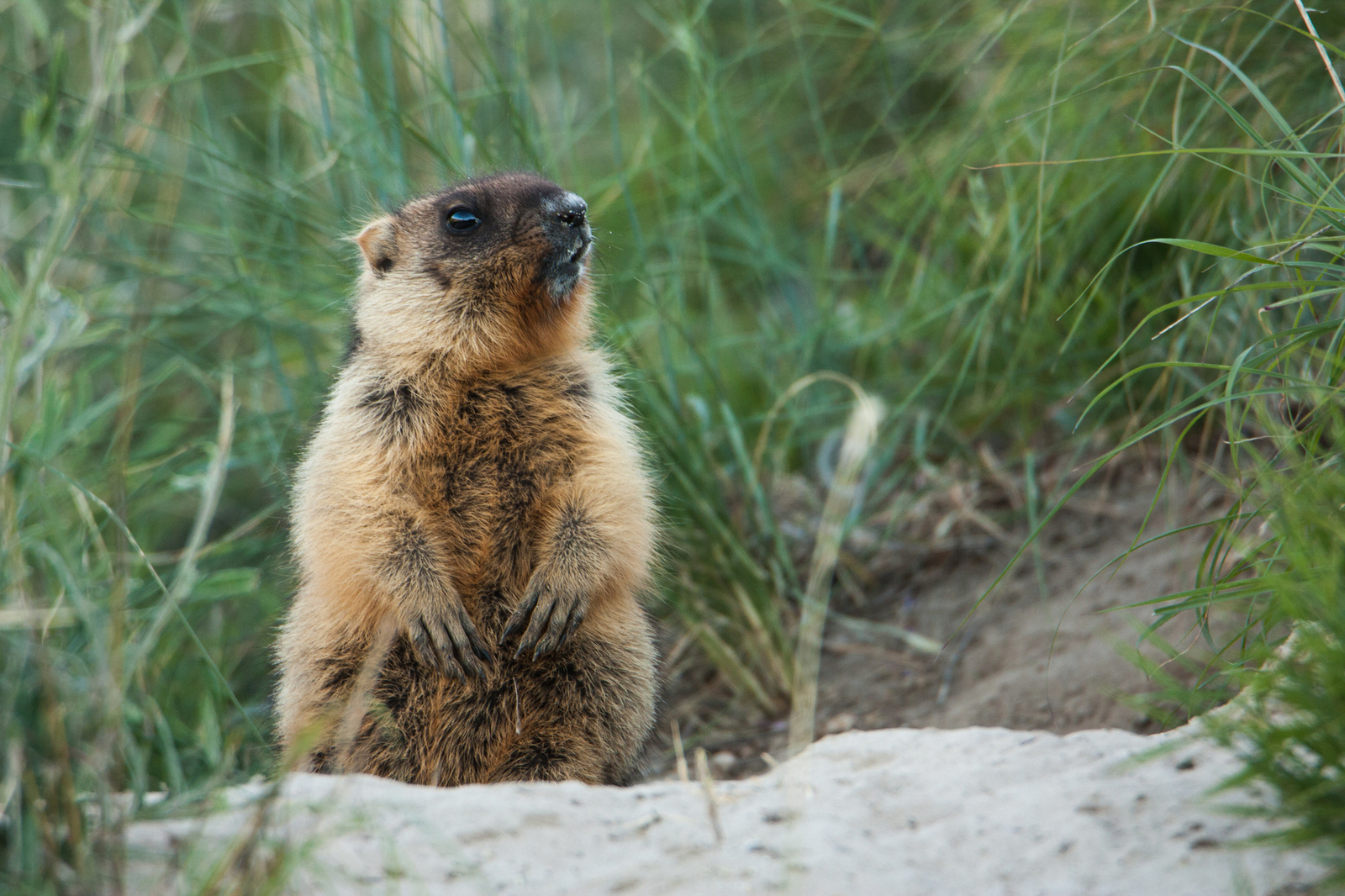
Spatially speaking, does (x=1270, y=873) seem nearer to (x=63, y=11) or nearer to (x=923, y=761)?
(x=923, y=761)

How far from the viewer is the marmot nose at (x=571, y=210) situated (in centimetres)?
392

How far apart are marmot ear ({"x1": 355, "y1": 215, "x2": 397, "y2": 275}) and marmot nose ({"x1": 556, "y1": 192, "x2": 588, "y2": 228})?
2.32ft

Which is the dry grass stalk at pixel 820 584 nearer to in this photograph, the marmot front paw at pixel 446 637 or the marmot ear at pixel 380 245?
the marmot front paw at pixel 446 637

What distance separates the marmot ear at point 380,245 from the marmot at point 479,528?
0.14 meters

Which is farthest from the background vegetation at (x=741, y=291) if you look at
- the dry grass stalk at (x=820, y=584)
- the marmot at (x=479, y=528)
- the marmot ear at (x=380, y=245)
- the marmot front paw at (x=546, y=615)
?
the marmot front paw at (x=546, y=615)

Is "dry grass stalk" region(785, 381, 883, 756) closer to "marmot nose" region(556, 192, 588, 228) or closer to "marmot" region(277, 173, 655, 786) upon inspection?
"marmot" region(277, 173, 655, 786)

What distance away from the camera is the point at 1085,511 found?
507cm

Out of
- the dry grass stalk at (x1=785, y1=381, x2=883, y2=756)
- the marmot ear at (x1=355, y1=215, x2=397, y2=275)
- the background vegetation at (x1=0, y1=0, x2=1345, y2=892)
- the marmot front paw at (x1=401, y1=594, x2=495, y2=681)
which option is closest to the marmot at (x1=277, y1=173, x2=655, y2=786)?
the marmot front paw at (x1=401, y1=594, x2=495, y2=681)

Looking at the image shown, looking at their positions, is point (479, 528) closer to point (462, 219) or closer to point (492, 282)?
point (492, 282)

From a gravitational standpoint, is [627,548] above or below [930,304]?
below

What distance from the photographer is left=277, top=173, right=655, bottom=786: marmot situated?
11.7 feet

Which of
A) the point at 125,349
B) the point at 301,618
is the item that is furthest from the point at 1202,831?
the point at 125,349

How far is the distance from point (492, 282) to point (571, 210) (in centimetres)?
36

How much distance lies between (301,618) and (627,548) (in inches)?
43.0
